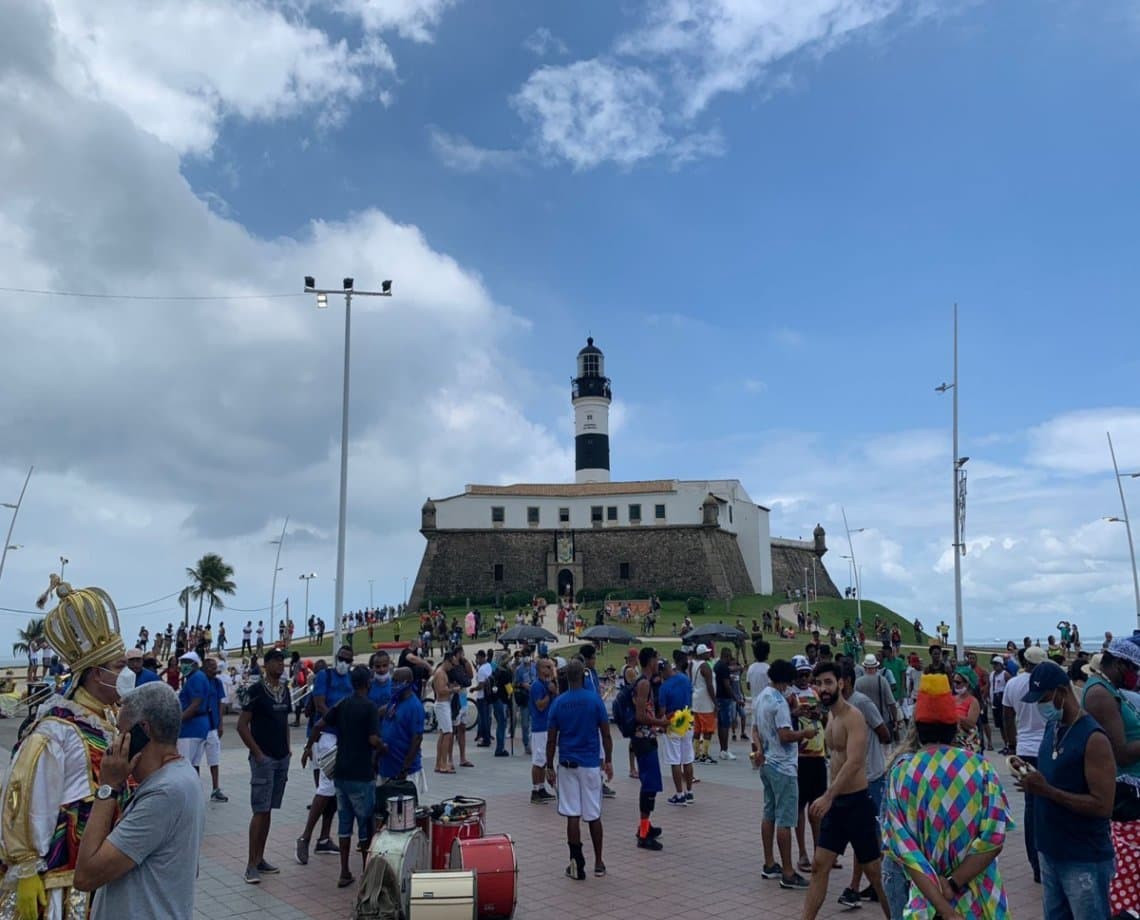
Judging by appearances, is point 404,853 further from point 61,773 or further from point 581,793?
point 61,773

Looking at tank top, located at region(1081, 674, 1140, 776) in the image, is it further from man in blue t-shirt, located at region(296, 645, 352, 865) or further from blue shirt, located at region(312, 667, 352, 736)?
blue shirt, located at region(312, 667, 352, 736)

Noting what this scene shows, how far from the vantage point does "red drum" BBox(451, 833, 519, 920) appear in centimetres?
616

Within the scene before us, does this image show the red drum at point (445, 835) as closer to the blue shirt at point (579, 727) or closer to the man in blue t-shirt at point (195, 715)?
the blue shirt at point (579, 727)

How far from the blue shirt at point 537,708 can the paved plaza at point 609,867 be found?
942 mm

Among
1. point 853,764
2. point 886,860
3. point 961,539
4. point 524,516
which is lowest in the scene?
point 886,860

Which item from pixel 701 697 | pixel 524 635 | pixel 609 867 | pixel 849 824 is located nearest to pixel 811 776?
pixel 849 824

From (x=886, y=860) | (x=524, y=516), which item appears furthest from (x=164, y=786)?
(x=524, y=516)

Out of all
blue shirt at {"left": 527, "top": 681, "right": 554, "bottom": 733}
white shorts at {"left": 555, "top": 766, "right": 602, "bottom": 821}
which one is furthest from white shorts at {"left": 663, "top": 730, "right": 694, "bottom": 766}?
white shorts at {"left": 555, "top": 766, "right": 602, "bottom": 821}

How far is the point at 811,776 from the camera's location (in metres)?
7.49

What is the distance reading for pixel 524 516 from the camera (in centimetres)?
6128

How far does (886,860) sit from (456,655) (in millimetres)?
11422

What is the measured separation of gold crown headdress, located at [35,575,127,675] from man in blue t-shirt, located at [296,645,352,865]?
3903mm

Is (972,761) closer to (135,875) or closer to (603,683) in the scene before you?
(135,875)

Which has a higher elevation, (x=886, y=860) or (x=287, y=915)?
(x=886, y=860)
